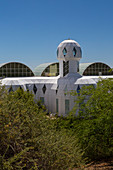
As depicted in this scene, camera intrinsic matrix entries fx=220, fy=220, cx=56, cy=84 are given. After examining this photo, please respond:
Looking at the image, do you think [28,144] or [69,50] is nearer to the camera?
[28,144]

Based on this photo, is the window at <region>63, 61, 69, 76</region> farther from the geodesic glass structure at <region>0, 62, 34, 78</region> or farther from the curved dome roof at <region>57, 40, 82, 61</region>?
the geodesic glass structure at <region>0, 62, 34, 78</region>

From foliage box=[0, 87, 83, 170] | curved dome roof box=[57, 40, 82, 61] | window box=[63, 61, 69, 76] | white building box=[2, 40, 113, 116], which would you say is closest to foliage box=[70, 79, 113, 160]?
foliage box=[0, 87, 83, 170]

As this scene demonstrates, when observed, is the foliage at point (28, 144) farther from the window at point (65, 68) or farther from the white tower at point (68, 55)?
the window at point (65, 68)

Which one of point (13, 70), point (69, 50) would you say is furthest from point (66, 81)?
point (13, 70)

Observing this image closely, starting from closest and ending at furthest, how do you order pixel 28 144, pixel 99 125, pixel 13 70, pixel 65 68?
pixel 28 144
pixel 99 125
pixel 65 68
pixel 13 70

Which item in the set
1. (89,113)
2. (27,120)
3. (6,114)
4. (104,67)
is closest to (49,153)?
(27,120)

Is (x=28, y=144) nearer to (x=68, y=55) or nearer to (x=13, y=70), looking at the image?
(x=68, y=55)

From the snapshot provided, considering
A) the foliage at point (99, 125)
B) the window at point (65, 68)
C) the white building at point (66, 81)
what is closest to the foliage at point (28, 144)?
the foliage at point (99, 125)

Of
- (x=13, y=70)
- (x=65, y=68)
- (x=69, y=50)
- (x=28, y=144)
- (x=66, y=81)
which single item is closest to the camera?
(x=28, y=144)

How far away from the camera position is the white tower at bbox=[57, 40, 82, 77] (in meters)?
24.5

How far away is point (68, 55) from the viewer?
24562 millimetres

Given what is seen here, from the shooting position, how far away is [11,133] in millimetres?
5375

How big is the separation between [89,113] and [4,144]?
599cm

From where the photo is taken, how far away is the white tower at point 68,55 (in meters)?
24.5
